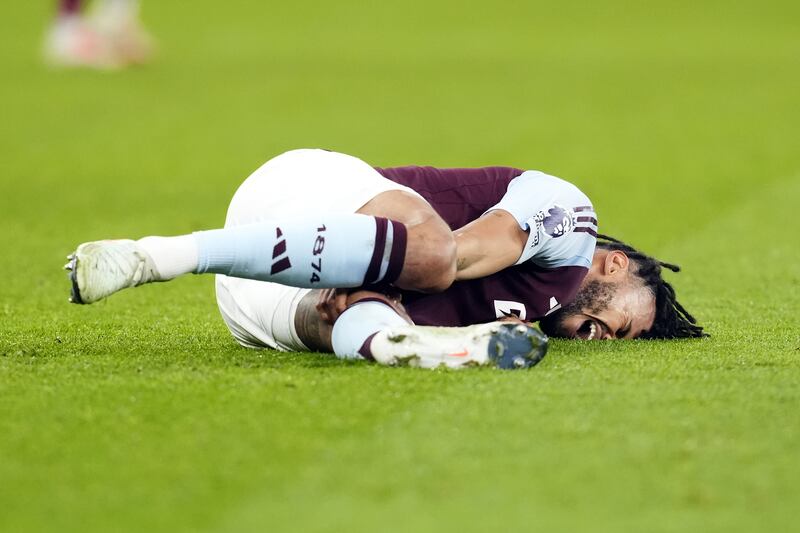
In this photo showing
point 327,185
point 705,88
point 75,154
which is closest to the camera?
A: point 327,185

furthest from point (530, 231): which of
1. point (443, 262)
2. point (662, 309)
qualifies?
point (662, 309)

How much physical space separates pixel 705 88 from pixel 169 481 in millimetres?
11826

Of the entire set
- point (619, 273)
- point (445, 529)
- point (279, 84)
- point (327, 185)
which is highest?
point (279, 84)

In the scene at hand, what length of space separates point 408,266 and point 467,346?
0.28 metres

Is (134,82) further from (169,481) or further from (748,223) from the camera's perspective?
(169,481)

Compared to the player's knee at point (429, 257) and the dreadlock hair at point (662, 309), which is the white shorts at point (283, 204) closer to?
the player's knee at point (429, 257)

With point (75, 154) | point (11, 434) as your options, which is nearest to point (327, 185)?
point (11, 434)

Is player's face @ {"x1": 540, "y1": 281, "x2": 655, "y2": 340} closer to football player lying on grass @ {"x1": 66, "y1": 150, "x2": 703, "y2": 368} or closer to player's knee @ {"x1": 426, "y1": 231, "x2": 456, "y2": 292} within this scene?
football player lying on grass @ {"x1": 66, "y1": 150, "x2": 703, "y2": 368}

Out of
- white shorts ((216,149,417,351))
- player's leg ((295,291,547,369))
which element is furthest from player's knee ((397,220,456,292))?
white shorts ((216,149,417,351))

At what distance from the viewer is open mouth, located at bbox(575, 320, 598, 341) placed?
4230 millimetres

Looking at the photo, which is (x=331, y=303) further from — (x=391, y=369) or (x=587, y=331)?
(x=587, y=331)

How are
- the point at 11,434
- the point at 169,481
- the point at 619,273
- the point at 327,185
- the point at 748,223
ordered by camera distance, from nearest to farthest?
1. the point at 169,481
2. the point at 11,434
3. the point at 327,185
4. the point at 619,273
5. the point at 748,223

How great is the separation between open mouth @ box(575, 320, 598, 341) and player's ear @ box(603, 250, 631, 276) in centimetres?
17

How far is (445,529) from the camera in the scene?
245 centimetres
